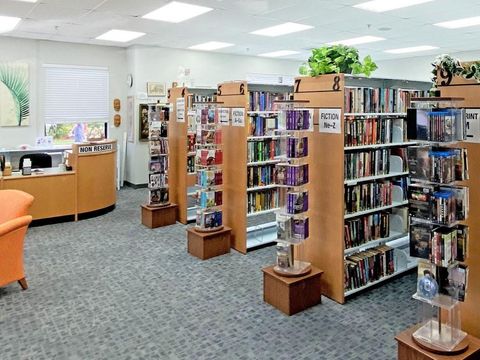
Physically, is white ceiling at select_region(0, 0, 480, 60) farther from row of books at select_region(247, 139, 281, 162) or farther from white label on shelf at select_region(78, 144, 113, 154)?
white label on shelf at select_region(78, 144, 113, 154)

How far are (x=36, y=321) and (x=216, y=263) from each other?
196 cm

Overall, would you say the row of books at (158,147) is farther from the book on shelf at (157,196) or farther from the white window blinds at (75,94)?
the white window blinds at (75,94)

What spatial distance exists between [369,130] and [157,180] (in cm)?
331

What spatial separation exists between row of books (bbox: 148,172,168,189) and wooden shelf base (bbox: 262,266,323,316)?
290 cm

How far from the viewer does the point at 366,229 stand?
3.96 meters

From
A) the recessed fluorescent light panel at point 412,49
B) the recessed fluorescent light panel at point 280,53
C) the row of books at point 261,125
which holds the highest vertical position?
the recessed fluorescent light panel at point 280,53

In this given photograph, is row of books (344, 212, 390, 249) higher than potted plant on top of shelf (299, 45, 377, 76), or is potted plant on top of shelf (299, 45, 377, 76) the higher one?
potted plant on top of shelf (299, 45, 377, 76)

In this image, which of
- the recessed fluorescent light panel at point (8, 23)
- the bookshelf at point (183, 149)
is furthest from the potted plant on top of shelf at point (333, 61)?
the recessed fluorescent light panel at point (8, 23)

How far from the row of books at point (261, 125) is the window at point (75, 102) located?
5.24 metres

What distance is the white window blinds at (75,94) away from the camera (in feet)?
27.9

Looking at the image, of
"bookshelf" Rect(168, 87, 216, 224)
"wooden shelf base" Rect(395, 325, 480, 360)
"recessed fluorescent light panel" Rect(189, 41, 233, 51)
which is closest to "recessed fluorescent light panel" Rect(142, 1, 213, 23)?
"bookshelf" Rect(168, 87, 216, 224)

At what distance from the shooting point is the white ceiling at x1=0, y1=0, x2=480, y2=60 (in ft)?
18.2

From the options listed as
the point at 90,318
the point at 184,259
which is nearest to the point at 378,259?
the point at 184,259

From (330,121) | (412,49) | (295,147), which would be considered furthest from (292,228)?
(412,49)
